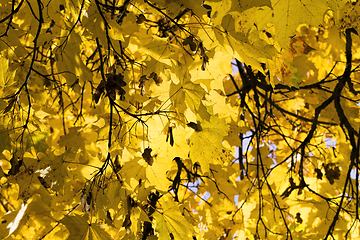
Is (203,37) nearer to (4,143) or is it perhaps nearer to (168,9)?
(168,9)

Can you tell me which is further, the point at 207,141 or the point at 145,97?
the point at 145,97

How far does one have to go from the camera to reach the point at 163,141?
1.38 meters

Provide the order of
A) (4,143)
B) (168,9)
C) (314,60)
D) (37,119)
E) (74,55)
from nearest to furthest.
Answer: (168,9), (74,55), (4,143), (37,119), (314,60)

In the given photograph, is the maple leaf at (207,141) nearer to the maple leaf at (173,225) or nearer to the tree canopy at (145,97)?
the tree canopy at (145,97)

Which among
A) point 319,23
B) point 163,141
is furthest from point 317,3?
point 163,141

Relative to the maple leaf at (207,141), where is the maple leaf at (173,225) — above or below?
below

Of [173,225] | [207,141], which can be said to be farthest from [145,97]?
[173,225]

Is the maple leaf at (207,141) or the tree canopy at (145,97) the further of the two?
the maple leaf at (207,141)

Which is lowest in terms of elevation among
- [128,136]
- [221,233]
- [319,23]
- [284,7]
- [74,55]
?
[221,233]

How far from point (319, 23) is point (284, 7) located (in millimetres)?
136

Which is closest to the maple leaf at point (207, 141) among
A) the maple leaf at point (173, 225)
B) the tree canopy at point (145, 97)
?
the tree canopy at point (145, 97)

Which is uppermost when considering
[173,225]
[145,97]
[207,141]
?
[145,97]

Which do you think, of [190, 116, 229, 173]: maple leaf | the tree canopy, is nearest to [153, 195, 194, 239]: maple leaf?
the tree canopy

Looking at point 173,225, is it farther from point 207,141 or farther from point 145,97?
point 145,97
